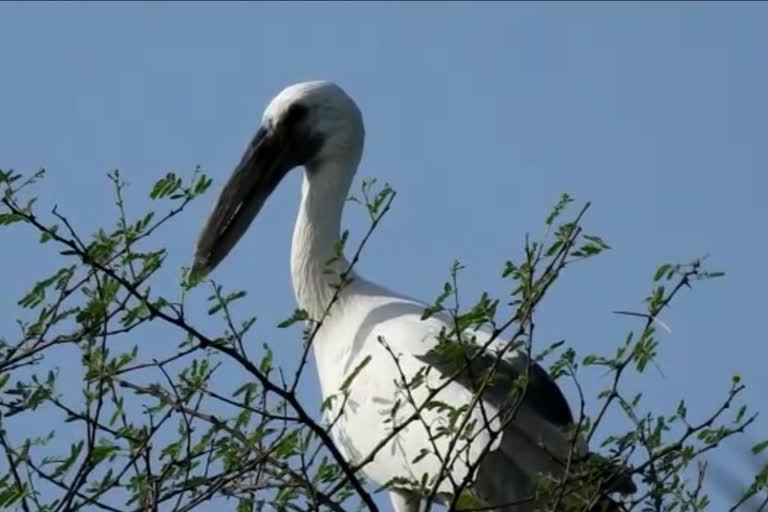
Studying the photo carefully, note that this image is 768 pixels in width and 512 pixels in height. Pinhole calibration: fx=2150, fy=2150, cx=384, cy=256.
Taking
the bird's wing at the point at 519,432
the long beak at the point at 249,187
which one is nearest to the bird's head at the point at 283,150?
the long beak at the point at 249,187

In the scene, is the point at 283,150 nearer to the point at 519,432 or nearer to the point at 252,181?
the point at 252,181

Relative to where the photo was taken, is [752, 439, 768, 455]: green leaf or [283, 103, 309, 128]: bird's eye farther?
[283, 103, 309, 128]: bird's eye

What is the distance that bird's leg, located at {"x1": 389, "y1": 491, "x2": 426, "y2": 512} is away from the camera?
21.3 feet

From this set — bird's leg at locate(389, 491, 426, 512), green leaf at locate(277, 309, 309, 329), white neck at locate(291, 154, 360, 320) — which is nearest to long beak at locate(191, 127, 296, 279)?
white neck at locate(291, 154, 360, 320)

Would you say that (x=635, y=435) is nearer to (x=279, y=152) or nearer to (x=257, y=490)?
(x=257, y=490)

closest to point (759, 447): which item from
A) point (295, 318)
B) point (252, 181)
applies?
point (295, 318)

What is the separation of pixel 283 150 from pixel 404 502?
183 centimetres

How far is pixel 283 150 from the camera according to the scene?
26.5ft

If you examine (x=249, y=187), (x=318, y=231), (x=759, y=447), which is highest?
(x=249, y=187)

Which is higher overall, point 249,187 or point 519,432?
point 249,187

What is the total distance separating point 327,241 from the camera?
7781 mm

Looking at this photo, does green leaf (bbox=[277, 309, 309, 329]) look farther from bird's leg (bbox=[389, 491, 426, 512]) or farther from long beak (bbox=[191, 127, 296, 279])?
long beak (bbox=[191, 127, 296, 279])

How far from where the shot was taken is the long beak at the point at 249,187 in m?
8.04

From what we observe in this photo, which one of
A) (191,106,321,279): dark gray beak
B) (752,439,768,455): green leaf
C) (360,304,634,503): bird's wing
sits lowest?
(752,439,768,455): green leaf
